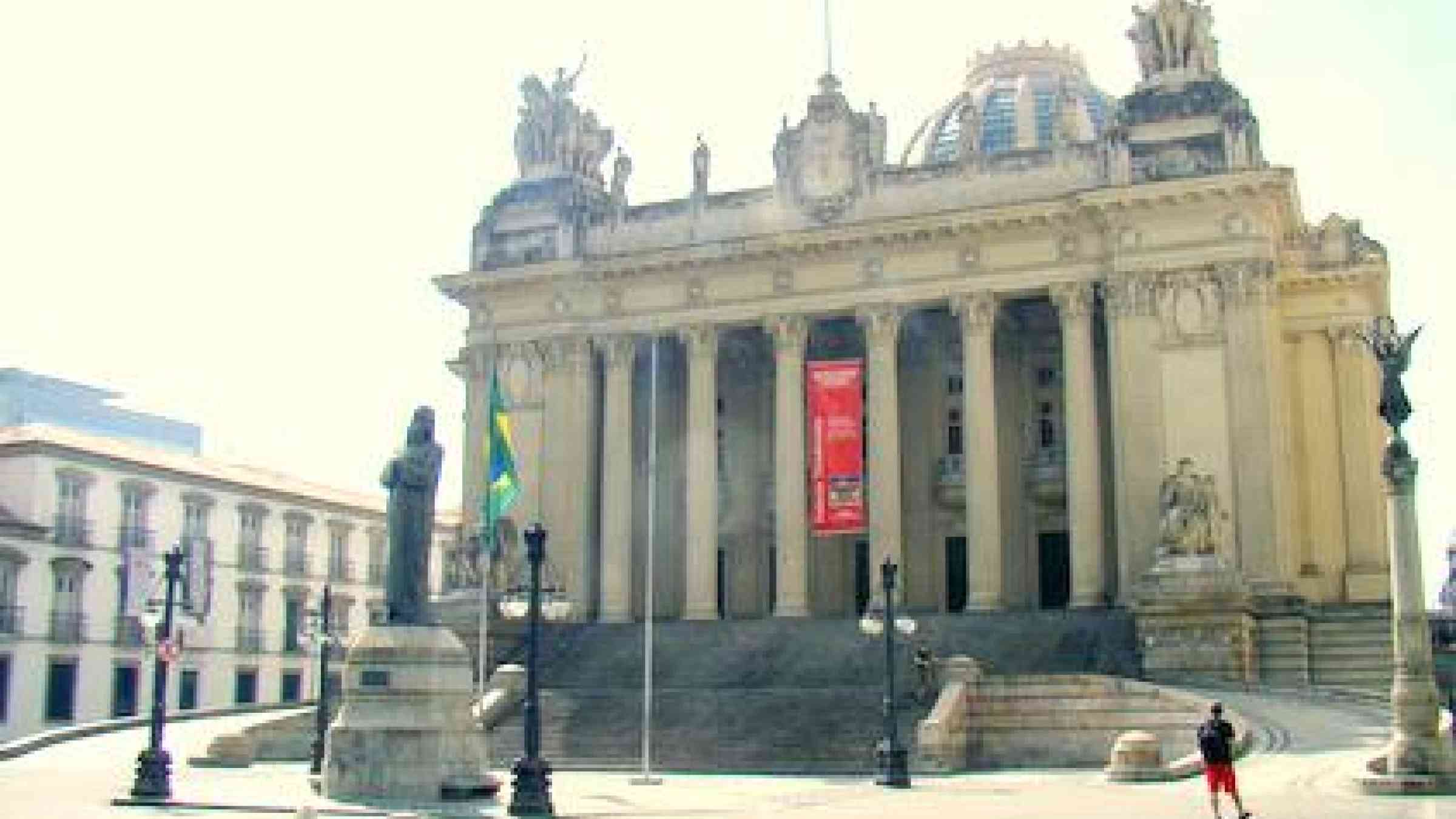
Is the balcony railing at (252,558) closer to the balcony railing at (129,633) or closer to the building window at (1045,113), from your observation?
the balcony railing at (129,633)

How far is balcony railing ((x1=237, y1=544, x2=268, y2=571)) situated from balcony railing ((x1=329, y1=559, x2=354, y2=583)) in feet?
13.4

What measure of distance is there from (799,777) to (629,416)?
2120 cm

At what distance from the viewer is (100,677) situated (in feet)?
195

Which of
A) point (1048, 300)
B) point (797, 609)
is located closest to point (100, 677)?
point (797, 609)

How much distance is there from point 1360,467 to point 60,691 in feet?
141

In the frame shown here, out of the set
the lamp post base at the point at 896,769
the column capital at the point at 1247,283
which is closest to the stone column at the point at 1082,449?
the column capital at the point at 1247,283

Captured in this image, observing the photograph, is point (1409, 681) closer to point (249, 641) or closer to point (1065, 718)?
point (1065, 718)

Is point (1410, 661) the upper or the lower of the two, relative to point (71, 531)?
lower

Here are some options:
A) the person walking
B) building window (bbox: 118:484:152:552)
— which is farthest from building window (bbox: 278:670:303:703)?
the person walking

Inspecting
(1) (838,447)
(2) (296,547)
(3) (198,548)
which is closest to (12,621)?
(3) (198,548)

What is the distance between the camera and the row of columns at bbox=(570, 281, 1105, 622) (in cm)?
4559

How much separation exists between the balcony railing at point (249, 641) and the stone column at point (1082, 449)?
3448 cm

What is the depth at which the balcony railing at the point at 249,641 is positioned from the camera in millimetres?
65438

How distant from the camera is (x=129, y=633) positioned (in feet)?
200
